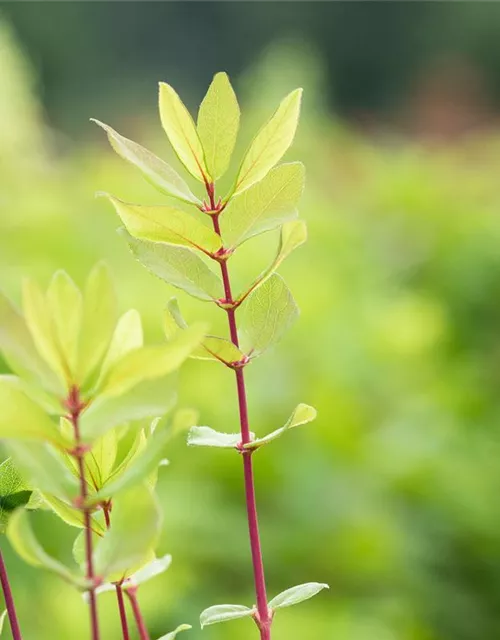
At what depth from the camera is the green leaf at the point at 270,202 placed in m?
0.17

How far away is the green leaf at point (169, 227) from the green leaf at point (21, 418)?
4 centimetres

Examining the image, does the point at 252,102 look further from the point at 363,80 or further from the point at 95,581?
the point at 363,80

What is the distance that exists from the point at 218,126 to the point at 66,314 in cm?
5

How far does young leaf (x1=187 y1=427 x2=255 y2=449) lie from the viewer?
0.56 feet

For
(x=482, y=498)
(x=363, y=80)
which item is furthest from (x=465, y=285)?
(x=363, y=80)

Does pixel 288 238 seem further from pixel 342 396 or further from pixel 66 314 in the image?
pixel 342 396

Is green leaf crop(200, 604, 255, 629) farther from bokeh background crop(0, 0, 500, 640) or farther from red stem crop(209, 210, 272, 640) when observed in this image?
bokeh background crop(0, 0, 500, 640)

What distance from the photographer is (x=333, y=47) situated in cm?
771

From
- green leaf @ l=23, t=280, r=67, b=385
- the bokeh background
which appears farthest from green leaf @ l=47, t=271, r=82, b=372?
the bokeh background

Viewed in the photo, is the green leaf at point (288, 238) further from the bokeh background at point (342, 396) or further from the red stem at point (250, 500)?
the bokeh background at point (342, 396)

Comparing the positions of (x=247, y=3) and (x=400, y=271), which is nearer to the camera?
(x=400, y=271)

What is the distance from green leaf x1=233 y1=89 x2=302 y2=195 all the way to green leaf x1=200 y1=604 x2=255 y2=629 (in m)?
0.07

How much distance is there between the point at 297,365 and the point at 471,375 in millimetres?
362

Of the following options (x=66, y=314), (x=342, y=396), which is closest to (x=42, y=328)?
(x=66, y=314)
